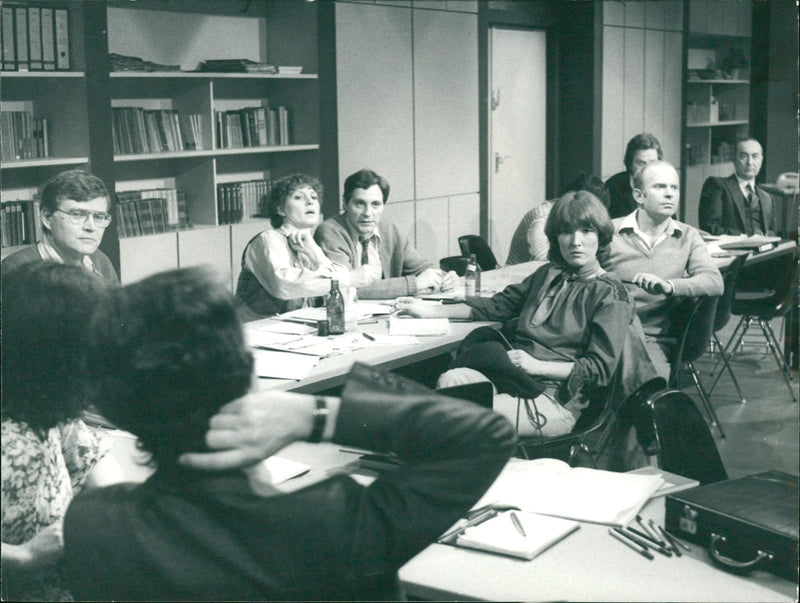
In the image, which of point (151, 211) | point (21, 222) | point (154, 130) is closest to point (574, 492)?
point (21, 222)

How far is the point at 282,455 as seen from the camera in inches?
93.5

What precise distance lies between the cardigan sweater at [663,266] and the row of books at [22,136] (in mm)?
2926

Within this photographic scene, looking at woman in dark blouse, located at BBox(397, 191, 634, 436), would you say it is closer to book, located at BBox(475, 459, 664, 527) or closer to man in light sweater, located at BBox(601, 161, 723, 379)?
man in light sweater, located at BBox(601, 161, 723, 379)

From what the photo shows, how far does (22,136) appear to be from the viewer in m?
4.80

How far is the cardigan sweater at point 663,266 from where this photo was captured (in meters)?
4.33

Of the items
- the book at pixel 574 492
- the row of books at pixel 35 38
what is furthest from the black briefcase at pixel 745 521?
the row of books at pixel 35 38

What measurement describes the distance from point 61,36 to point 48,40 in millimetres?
76

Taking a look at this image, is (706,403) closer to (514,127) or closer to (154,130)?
(154,130)

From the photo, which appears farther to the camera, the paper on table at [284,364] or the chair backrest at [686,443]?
the paper on table at [284,364]

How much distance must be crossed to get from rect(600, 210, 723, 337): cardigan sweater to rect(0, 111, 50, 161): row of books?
2.93 meters

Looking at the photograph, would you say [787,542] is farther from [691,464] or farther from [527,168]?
[527,168]

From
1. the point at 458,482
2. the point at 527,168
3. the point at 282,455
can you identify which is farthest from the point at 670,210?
the point at 527,168

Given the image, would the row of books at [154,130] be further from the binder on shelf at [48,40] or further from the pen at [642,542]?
the pen at [642,542]

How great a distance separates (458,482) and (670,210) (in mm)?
3549
